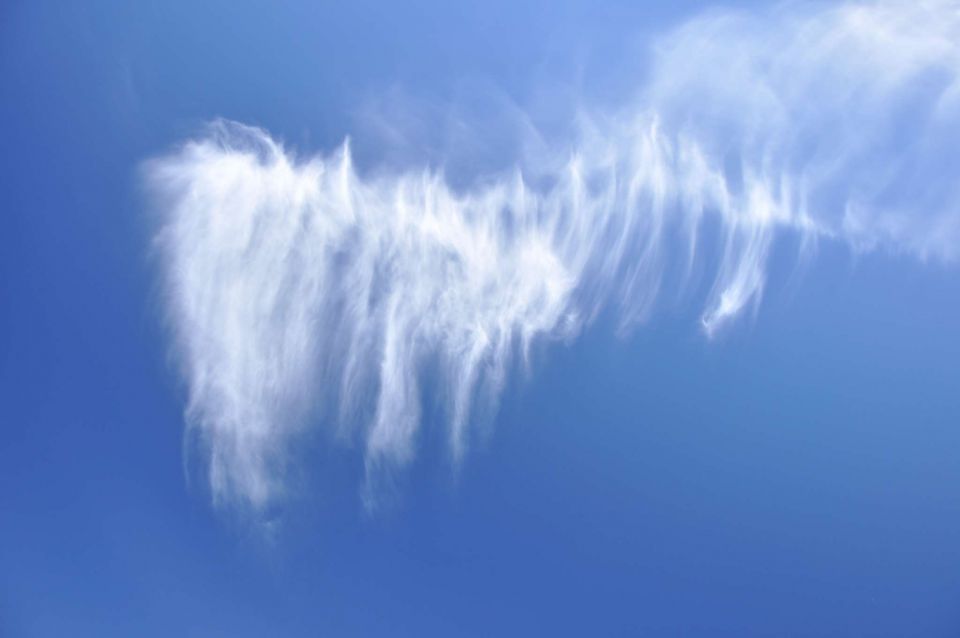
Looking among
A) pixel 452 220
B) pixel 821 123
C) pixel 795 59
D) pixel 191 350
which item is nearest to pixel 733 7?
pixel 795 59

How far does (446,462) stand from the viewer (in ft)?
17.0

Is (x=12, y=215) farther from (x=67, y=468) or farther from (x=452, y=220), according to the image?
(x=452, y=220)

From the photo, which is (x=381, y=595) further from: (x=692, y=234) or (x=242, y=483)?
(x=692, y=234)

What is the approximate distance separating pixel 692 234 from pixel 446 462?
2816 mm

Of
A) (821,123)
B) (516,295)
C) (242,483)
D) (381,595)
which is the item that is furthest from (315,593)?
(821,123)

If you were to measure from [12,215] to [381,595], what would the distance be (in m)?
4.49

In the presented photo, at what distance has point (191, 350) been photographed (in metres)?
5.16

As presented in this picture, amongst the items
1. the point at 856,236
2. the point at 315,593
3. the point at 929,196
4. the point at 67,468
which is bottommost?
the point at 315,593

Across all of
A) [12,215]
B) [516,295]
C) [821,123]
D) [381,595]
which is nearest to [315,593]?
[381,595]

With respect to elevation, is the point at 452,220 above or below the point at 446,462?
above

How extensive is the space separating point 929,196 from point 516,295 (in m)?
3.56

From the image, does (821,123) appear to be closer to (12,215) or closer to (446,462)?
(446,462)

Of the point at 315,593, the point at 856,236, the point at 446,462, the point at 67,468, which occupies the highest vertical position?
the point at 856,236

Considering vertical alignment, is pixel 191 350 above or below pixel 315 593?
above
